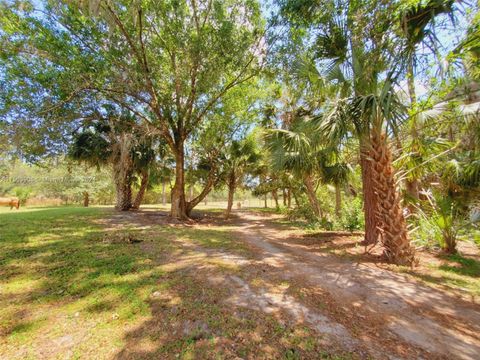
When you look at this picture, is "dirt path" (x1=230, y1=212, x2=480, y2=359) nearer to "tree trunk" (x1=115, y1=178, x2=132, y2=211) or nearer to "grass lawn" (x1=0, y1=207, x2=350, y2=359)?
"grass lawn" (x1=0, y1=207, x2=350, y2=359)

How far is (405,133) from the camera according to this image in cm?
545

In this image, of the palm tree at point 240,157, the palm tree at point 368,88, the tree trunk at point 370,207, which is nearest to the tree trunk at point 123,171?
the palm tree at point 240,157

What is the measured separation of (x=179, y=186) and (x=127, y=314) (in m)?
9.22

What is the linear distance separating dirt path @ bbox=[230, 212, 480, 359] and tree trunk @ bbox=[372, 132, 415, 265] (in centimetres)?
70

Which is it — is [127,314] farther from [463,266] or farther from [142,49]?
[142,49]

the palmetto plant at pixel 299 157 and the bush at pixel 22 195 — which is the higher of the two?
the palmetto plant at pixel 299 157

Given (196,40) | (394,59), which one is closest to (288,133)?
(394,59)

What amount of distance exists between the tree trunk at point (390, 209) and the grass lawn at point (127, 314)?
3471mm

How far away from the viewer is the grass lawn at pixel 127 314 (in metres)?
1.99

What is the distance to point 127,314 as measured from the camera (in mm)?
2500

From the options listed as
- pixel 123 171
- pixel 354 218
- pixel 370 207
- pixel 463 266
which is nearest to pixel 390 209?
pixel 370 207

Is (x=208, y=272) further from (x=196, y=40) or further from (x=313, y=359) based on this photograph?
(x=196, y=40)

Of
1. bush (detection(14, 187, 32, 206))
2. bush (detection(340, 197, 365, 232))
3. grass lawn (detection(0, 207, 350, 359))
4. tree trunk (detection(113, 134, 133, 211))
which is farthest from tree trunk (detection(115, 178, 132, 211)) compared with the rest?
bush (detection(14, 187, 32, 206))

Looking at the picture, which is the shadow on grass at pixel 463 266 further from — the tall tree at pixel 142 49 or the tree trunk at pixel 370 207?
the tall tree at pixel 142 49
